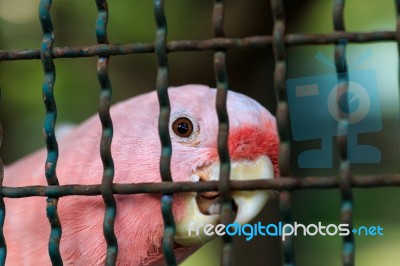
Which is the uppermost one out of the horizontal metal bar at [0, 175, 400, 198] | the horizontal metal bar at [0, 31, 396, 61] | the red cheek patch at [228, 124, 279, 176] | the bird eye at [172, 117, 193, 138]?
the horizontal metal bar at [0, 31, 396, 61]

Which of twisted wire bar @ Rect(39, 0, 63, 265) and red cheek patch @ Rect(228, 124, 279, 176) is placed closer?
twisted wire bar @ Rect(39, 0, 63, 265)

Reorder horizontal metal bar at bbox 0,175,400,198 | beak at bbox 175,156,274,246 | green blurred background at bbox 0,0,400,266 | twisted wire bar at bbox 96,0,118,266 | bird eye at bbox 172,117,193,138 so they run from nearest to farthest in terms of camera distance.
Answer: horizontal metal bar at bbox 0,175,400,198 < twisted wire bar at bbox 96,0,118,266 < beak at bbox 175,156,274,246 < bird eye at bbox 172,117,193,138 < green blurred background at bbox 0,0,400,266

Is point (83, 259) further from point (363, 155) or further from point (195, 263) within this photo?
point (195, 263)

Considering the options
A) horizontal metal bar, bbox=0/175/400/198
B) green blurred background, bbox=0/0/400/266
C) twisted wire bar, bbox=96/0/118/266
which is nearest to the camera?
horizontal metal bar, bbox=0/175/400/198

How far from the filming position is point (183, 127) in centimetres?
124

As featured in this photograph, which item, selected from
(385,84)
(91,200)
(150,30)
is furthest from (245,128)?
(150,30)

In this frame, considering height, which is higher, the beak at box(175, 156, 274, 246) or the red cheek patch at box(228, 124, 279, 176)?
the red cheek patch at box(228, 124, 279, 176)

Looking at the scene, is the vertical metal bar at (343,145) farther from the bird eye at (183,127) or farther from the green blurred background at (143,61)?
the green blurred background at (143,61)

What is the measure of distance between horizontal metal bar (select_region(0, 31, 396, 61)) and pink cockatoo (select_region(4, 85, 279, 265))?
32cm

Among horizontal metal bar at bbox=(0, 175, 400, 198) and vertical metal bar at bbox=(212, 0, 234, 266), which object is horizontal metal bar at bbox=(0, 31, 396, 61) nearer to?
vertical metal bar at bbox=(212, 0, 234, 266)

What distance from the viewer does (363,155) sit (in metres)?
0.99

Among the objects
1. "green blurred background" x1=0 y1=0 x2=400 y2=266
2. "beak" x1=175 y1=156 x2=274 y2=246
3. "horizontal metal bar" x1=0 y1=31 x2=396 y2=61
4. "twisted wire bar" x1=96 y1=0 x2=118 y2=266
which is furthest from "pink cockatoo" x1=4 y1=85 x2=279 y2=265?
"green blurred background" x1=0 y1=0 x2=400 y2=266

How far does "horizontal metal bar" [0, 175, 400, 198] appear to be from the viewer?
79 cm

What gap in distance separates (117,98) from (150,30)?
1.49ft
